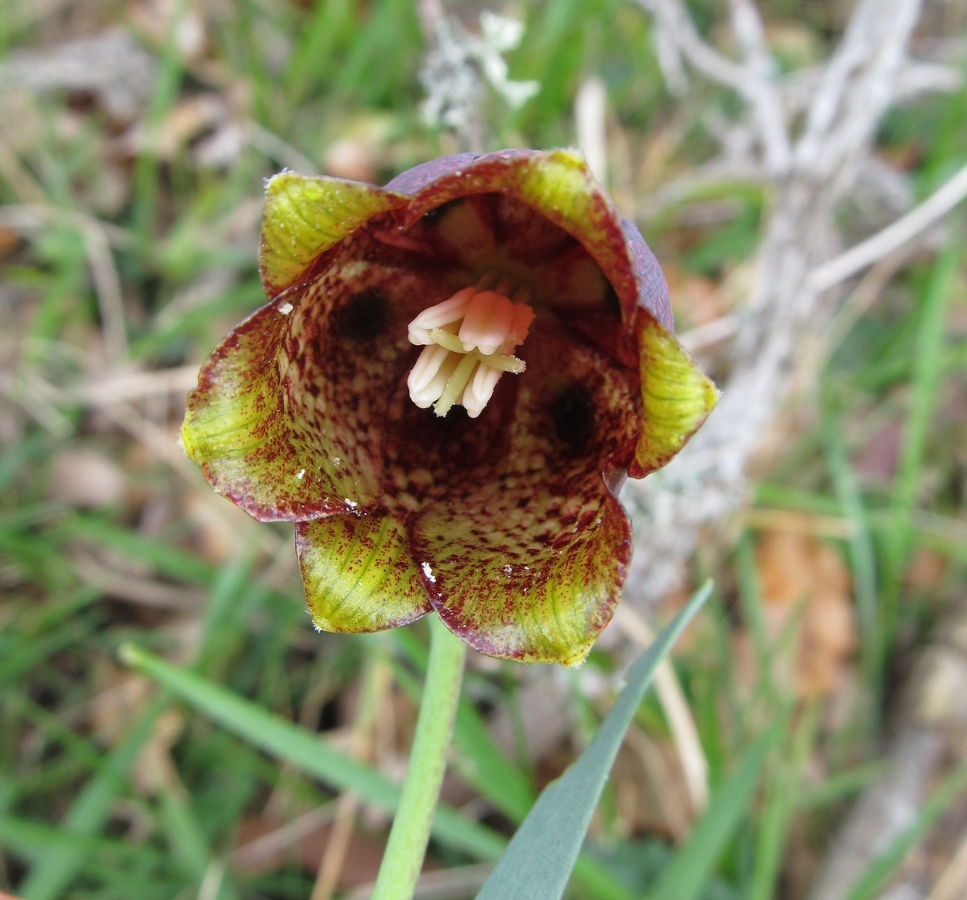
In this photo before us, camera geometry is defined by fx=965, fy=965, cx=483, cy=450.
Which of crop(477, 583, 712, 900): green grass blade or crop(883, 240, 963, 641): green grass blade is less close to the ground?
crop(477, 583, 712, 900): green grass blade

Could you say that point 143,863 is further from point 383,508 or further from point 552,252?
point 552,252

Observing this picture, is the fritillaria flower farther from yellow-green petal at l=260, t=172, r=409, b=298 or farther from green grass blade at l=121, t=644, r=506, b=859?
green grass blade at l=121, t=644, r=506, b=859

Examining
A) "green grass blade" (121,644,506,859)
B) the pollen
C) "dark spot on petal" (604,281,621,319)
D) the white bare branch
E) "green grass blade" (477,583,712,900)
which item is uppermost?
the pollen

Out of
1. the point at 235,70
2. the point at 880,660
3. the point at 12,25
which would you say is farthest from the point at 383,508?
the point at 12,25

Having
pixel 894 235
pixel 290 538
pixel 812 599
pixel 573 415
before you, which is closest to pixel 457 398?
pixel 573 415

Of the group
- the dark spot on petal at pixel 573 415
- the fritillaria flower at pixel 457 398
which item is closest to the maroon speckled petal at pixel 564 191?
the fritillaria flower at pixel 457 398

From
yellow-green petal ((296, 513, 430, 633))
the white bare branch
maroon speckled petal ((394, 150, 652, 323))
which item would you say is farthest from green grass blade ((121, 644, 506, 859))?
the white bare branch

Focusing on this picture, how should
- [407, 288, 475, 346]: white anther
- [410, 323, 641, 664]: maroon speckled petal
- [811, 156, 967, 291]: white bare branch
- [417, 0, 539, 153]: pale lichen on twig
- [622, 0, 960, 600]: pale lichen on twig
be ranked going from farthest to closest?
[811, 156, 967, 291]: white bare branch
[622, 0, 960, 600]: pale lichen on twig
[417, 0, 539, 153]: pale lichen on twig
[407, 288, 475, 346]: white anther
[410, 323, 641, 664]: maroon speckled petal

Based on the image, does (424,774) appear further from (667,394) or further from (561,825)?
(667,394)
